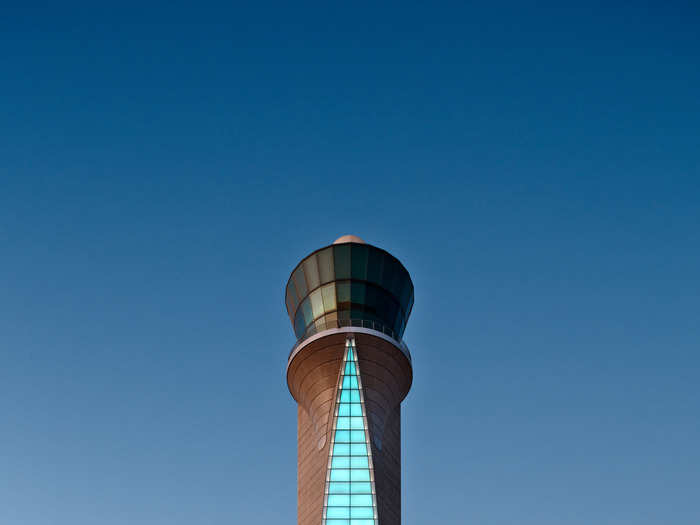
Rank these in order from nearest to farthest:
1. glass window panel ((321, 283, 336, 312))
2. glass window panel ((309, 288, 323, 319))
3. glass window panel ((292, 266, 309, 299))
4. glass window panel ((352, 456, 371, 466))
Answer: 1. glass window panel ((352, 456, 371, 466))
2. glass window panel ((321, 283, 336, 312))
3. glass window panel ((309, 288, 323, 319))
4. glass window panel ((292, 266, 309, 299))

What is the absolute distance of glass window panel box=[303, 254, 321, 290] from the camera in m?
68.5

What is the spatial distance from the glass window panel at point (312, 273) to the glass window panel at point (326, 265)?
387mm

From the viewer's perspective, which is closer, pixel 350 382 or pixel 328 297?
pixel 350 382

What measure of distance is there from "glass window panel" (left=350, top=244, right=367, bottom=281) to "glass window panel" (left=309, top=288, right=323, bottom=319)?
2.92 m

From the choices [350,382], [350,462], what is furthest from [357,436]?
[350,382]

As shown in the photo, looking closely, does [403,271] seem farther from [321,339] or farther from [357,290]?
[321,339]

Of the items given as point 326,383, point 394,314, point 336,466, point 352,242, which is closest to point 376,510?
point 336,466

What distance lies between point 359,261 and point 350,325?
508 cm

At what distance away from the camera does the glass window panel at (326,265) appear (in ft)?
223

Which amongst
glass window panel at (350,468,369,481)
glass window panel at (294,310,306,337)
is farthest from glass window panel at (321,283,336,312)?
glass window panel at (350,468,369,481)

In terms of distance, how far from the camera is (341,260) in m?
67.9

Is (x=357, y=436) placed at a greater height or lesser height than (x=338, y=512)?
greater

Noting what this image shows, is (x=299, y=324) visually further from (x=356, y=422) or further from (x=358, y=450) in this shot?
(x=358, y=450)

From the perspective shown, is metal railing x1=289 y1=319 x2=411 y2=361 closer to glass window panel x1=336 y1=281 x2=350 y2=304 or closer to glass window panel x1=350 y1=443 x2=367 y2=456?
glass window panel x1=336 y1=281 x2=350 y2=304
